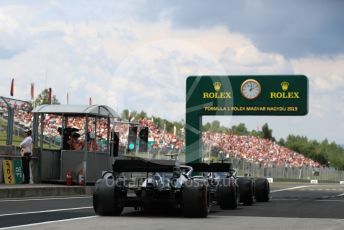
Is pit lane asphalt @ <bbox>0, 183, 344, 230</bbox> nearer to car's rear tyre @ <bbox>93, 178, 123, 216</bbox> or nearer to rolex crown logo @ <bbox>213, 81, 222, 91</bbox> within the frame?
car's rear tyre @ <bbox>93, 178, 123, 216</bbox>

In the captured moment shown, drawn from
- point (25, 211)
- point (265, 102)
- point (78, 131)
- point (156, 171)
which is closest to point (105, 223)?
point (156, 171)

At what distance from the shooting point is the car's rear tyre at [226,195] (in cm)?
1838

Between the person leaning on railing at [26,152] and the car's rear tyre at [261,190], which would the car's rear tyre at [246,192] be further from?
the person leaning on railing at [26,152]

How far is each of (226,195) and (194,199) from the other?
13.7 feet

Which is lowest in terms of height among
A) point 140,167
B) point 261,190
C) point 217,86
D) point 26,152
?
point 261,190

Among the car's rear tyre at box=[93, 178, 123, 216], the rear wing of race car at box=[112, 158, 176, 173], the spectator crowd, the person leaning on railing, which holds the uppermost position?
the spectator crowd

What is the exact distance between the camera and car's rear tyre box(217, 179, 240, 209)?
1838 cm

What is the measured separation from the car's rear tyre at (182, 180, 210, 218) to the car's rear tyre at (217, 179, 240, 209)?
3.77 m

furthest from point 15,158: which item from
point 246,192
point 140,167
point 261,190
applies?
point 140,167

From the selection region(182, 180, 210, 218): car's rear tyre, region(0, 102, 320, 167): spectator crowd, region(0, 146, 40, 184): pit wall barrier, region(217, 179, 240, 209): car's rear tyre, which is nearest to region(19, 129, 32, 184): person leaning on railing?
region(0, 146, 40, 184): pit wall barrier

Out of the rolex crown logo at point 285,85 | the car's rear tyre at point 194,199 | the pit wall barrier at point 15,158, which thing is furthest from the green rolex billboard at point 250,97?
the car's rear tyre at point 194,199

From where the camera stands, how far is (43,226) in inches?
477

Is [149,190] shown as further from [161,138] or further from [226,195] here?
[161,138]

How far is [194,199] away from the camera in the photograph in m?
14.4
